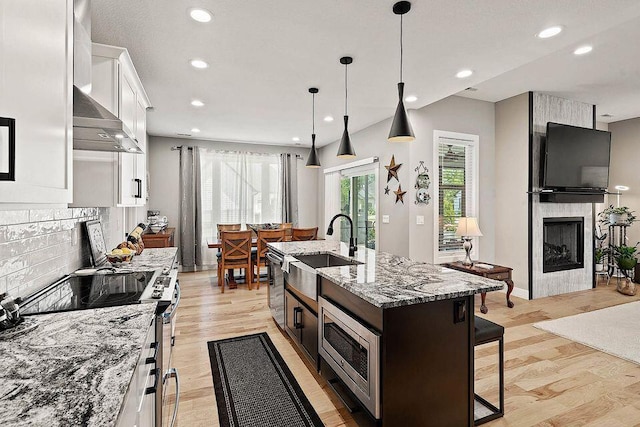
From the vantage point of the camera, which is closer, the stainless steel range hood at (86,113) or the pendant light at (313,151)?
the stainless steel range hood at (86,113)

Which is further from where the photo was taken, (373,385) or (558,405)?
(558,405)

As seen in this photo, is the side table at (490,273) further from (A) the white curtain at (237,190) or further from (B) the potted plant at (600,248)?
(A) the white curtain at (237,190)

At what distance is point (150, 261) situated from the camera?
2689 millimetres

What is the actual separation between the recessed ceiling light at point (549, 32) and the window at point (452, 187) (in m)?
2.09

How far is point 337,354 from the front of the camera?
7.03ft

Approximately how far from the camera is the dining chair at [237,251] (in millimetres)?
5094

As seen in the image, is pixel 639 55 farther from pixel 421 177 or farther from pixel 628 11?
pixel 421 177

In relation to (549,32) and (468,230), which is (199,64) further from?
(468,230)

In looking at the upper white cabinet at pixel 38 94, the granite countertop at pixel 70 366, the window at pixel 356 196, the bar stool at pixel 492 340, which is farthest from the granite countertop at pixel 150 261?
the window at pixel 356 196

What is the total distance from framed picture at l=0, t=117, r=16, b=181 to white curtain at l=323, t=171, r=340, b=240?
20.3 feet

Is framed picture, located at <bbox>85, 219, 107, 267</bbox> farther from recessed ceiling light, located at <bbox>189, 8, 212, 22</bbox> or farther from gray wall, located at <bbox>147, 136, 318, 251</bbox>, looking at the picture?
gray wall, located at <bbox>147, 136, 318, 251</bbox>

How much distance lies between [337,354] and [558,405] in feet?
5.03

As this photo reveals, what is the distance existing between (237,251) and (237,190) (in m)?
2.20

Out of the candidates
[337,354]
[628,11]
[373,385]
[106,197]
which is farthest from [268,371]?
[628,11]
